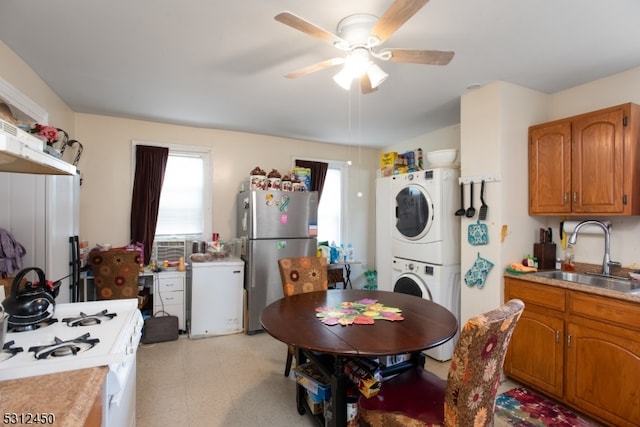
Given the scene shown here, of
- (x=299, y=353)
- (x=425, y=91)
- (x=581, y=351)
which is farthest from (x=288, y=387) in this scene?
(x=425, y=91)

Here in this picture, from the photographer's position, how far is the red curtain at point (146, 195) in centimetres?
362

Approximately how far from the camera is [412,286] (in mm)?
3121

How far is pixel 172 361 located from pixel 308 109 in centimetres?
278

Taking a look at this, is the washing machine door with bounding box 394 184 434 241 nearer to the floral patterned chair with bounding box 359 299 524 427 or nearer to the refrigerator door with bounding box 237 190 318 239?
the refrigerator door with bounding box 237 190 318 239

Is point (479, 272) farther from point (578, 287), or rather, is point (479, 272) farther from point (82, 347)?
point (82, 347)

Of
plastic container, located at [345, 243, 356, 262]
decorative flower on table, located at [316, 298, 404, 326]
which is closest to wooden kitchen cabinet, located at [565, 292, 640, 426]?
decorative flower on table, located at [316, 298, 404, 326]

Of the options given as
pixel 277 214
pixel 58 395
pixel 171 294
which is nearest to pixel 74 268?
pixel 171 294

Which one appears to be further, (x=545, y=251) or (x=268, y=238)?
(x=268, y=238)

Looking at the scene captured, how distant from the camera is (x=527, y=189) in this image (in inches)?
106

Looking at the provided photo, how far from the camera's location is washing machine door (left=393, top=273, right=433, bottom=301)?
2.98 metres

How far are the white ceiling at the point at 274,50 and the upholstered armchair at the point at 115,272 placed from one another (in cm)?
152

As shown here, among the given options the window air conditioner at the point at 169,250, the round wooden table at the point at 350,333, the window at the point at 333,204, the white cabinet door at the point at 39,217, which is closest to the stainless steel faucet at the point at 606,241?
the round wooden table at the point at 350,333

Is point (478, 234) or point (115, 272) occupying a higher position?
point (478, 234)

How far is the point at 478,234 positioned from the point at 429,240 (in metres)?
0.43
